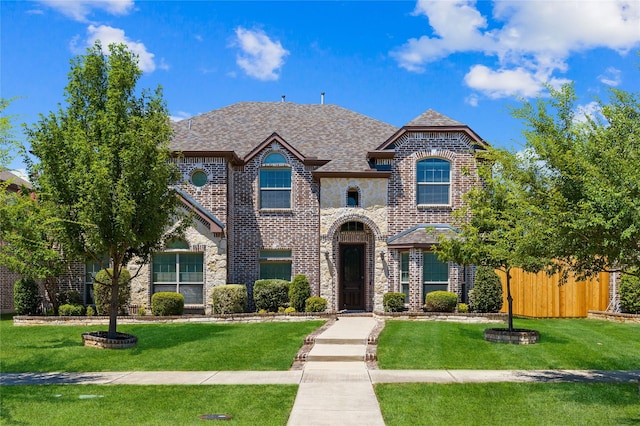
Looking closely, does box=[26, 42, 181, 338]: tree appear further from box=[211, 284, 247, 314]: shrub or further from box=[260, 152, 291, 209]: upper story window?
box=[260, 152, 291, 209]: upper story window

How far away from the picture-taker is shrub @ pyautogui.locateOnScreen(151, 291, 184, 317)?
2322 cm

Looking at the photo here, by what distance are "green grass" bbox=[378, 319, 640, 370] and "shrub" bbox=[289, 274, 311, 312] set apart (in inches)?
172

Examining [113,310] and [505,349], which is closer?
[505,349]

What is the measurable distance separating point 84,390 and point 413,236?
15.3 metres

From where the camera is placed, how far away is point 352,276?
2666cm

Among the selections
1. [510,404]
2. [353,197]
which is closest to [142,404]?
[510,404]

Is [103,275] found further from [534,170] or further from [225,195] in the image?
[534,170]

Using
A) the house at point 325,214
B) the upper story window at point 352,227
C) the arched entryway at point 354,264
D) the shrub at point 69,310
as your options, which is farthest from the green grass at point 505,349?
the shrub at point 69,310

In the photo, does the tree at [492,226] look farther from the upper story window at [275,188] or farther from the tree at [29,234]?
the tree at [29,234]

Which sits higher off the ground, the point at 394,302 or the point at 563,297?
the point at 563,297

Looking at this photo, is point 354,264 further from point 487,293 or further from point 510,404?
point 510,404

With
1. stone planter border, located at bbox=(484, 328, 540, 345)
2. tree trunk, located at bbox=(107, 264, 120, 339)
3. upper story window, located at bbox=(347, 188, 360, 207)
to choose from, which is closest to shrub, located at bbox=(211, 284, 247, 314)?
upper story window, located at bbox=(347, 188, 360, 207)

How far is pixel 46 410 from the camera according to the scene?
34.3 feet

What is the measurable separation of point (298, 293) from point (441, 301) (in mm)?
5166
